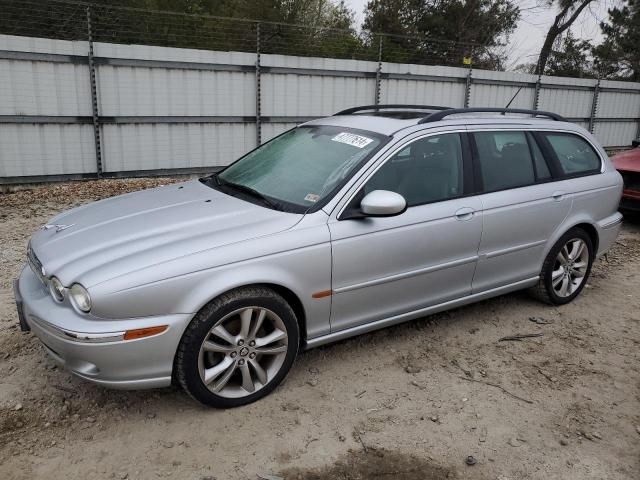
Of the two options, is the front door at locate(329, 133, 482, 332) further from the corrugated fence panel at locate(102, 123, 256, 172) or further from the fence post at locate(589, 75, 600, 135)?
the fence post at locate(589, 75, 600, 135)

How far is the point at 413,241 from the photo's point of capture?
11.7 feet

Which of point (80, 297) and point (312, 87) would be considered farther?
point (312, 87)

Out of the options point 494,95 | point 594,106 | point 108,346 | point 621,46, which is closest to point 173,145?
point 108,346

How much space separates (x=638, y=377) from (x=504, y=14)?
76.6ft

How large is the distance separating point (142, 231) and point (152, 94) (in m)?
6.64

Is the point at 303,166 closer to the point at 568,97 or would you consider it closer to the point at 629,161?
the point at 629,161

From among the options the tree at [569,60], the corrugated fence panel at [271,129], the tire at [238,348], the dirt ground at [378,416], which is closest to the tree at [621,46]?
the tree at [569,60]

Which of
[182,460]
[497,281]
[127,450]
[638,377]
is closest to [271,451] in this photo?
[182,460]

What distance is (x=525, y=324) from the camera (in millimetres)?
4402

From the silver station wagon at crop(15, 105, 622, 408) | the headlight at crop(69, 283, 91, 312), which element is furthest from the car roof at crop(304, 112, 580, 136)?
the headlight at crop(69, 283, 91, 312)

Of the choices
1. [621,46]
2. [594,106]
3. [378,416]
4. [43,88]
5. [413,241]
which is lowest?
[378,416]

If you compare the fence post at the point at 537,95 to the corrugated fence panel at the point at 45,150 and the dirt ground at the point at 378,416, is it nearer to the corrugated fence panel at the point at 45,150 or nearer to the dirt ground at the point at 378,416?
the corrugated fence panel at the point at 45,150

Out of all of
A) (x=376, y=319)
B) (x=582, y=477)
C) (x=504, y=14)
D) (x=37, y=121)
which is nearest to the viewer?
(x=582, y=477)

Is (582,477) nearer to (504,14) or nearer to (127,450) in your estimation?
(127,450)
